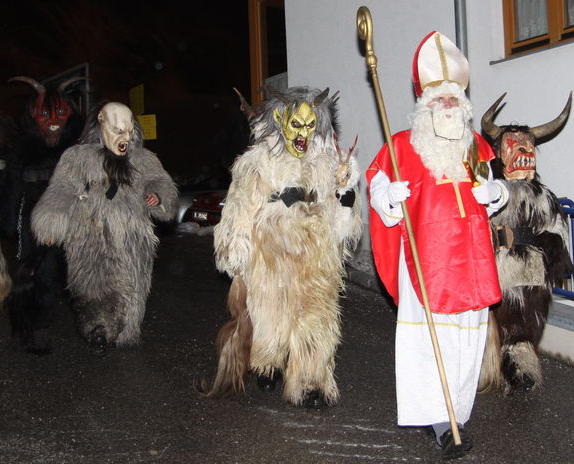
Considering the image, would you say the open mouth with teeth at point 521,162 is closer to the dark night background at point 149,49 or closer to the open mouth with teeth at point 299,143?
the open mouth with teeth at point 299,143

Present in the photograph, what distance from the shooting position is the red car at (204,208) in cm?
1584

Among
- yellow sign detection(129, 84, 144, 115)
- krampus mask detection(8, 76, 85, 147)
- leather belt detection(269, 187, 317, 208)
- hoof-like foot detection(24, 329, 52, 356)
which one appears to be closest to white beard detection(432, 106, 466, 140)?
leather belt detection(269, 187, 317, 208)

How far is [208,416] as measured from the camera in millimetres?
5113

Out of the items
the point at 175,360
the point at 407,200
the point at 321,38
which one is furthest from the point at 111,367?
the point at 321,38

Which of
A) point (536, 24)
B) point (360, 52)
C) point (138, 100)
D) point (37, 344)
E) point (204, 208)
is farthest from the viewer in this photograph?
point (138, 100)

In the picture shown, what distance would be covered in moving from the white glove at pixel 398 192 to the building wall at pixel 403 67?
336cm

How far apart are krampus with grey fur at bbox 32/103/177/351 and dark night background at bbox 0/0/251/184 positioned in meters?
23.0

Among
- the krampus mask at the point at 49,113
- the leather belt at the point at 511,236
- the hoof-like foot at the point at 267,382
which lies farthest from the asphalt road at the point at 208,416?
the krampus mask at the point at 49,113

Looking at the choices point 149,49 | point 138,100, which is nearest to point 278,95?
point 138,100

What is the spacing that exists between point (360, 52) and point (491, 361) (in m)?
6.27

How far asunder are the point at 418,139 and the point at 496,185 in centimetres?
53

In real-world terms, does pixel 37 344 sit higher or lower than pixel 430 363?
lower

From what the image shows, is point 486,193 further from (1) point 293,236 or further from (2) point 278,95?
(2) point 278,95

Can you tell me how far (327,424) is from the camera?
4.92m
